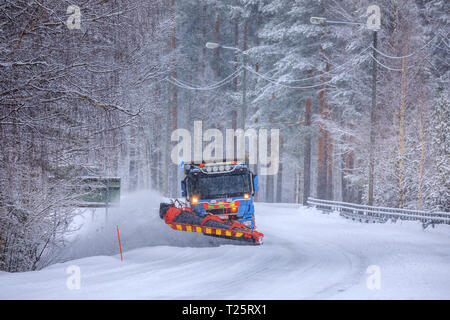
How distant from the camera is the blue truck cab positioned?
14.9 m

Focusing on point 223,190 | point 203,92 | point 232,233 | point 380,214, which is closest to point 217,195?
point 223,190

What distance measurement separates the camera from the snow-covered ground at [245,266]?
733cm

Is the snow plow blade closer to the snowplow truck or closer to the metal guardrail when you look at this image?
the snowplow truck

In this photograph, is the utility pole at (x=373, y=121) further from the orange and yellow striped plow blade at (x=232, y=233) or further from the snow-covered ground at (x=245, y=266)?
the orange and yellow striped plow blade at (x=232, y=233)

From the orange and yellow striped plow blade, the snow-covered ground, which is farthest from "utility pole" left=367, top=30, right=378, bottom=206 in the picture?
the orange and yellow striped plow blade

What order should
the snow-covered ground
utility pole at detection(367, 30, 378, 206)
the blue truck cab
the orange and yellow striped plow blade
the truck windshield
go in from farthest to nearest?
utility pole at detection(367, 30, 378, 206), the truck windshield, the blue truck cab, the orange and yellow striped plow blade, the snow-covered ground

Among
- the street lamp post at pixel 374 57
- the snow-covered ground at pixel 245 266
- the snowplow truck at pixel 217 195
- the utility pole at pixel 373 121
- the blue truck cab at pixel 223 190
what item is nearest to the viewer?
the snow-covered ground at pixel 245 266

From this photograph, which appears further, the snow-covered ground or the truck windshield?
the truck windshield

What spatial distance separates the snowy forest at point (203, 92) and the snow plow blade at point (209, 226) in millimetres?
2130

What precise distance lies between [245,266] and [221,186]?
5469 mm

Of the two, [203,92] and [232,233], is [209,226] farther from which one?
[203,92]

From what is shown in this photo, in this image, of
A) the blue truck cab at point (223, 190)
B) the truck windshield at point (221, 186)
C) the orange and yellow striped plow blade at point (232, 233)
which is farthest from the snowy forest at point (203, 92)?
the orange and yellow striped plow blade at point (232, 233)

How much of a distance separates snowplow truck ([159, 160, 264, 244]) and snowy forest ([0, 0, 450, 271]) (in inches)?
73.6

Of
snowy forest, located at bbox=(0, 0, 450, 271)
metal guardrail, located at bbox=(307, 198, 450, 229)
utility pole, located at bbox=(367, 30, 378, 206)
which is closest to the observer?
snowy forest, located at bbox=(0, 0, 450, 271)
